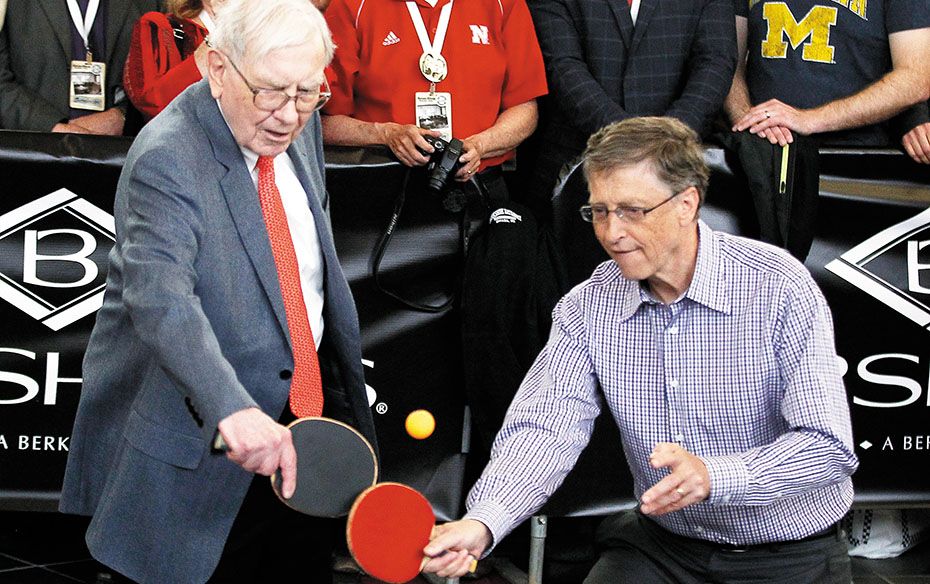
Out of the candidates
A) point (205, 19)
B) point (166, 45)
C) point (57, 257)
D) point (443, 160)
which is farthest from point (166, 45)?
point (443, 160)

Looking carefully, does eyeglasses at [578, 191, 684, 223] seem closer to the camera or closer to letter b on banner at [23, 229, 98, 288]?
the camera

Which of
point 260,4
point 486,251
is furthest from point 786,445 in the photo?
point 486,251

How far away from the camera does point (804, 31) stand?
5.48 metres

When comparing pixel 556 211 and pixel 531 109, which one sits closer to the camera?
pixel 556 211

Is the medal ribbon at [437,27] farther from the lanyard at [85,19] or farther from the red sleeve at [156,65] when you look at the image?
the lanyard at [85,19]

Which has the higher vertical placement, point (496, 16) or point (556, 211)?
→ point (496, 16)

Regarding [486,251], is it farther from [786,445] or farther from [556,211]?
[786,445]

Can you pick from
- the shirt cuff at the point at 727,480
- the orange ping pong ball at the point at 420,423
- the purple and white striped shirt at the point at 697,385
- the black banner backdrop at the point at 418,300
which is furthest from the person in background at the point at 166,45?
the shirt cuff at the point at 727,480

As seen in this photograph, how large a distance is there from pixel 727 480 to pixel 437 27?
9.24 ft

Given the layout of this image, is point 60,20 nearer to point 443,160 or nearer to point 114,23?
point 114,23

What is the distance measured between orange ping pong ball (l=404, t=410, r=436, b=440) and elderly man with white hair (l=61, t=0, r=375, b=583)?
1444mm

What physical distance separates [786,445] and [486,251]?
77.3 inches

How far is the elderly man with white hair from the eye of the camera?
9.66 ft

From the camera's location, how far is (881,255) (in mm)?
5141
